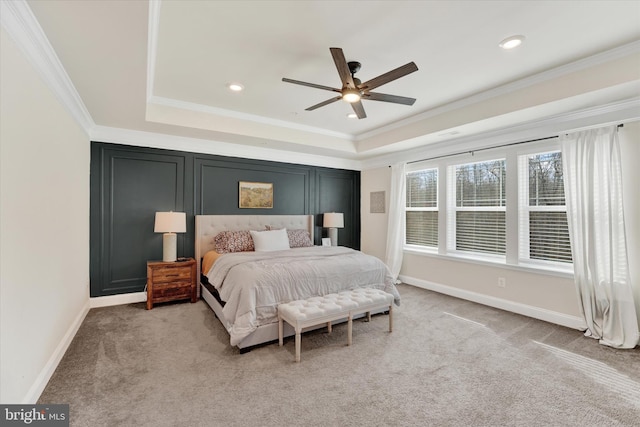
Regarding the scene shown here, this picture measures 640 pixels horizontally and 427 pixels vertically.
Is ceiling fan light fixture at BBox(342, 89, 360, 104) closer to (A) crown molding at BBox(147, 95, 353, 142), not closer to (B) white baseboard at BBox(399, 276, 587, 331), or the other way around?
(A) crown molding at BBox(147, 95, 353, 142)

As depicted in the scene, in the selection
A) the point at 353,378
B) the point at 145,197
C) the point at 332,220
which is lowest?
the point at 353,378

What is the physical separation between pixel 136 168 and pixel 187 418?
3.56 metres

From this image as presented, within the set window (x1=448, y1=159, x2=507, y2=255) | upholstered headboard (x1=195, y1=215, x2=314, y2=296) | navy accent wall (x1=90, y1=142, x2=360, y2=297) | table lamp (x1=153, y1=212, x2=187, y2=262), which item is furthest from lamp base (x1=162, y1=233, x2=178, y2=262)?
window (x1=448, y1=159, x2=507, y2=255)

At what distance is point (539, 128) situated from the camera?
3617 millimetres

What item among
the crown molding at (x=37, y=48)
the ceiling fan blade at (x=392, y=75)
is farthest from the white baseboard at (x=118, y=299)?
the ceiling fan blade at (x=392, y=75)

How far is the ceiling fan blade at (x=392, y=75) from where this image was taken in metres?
2.25

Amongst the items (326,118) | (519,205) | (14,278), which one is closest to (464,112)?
(519,205)

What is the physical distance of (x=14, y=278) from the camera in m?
1.69

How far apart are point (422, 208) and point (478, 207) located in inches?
40.6

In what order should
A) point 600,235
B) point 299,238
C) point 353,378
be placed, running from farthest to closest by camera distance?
point 299,238 < point 600,235 < point 353,378

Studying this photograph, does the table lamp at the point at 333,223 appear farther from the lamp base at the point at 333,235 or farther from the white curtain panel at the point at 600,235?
the white curtain panel at the point at 600,235

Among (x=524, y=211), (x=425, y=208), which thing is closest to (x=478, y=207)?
(x=524, y=211)

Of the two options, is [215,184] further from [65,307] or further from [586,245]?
[586,245]

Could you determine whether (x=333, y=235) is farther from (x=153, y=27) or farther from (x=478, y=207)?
(x=153, y=27)
